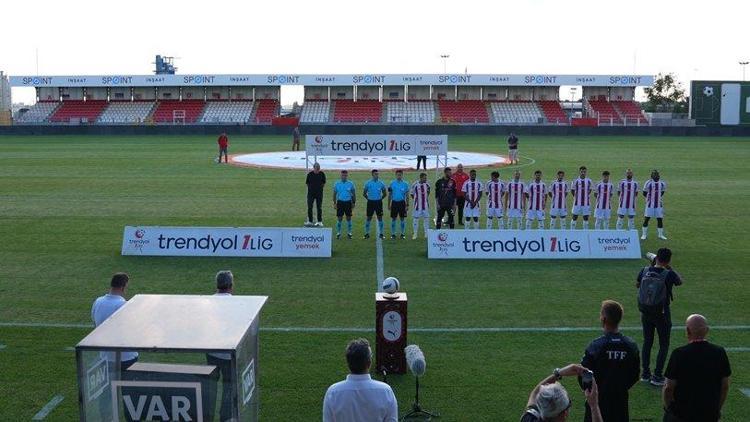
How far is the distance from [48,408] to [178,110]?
6485 cm

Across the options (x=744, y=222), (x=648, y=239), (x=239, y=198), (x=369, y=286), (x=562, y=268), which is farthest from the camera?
(x=239, y=198)

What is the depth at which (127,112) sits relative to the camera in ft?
232

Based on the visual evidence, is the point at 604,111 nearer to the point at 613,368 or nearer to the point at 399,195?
the point at 399,195

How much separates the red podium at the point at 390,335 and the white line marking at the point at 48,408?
11.6ft

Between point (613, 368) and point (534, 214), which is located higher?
point (613, 368)

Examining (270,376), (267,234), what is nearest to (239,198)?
(267,234)

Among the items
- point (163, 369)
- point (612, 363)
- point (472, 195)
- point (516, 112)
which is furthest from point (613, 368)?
Answer: point (516, 112)

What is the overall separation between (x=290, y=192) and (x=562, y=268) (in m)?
12.8

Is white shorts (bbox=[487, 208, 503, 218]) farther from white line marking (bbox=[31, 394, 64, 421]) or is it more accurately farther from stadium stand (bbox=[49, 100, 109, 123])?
stadium stand (bbox=[49, 100, 109, 123])

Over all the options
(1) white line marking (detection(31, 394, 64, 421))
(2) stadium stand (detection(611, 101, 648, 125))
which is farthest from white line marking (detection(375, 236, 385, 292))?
(2) stadium stand (detection(611, 101, 648, 125))

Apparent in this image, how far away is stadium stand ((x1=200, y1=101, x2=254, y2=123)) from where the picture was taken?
68.7 meters

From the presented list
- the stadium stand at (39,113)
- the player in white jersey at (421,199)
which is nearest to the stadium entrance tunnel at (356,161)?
the player in white jersey at (421,199)

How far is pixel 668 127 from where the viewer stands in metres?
57.5

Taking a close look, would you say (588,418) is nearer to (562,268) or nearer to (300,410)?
(300,410)
